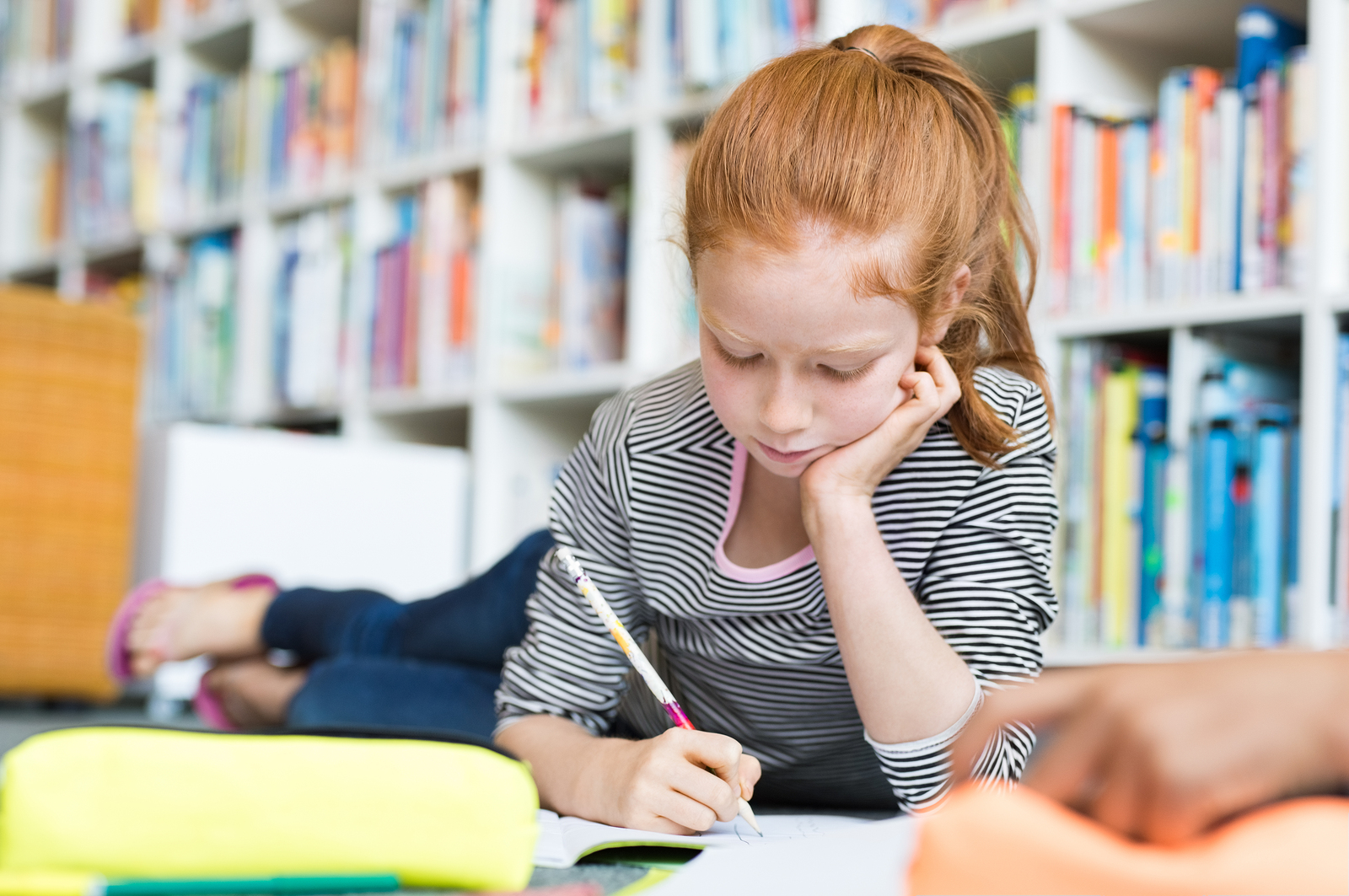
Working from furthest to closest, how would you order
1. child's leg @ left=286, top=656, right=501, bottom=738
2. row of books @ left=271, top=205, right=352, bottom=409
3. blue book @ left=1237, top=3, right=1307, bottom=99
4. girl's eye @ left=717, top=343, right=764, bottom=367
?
1. row of books @ left=271, top=205, right=352, bottom=409
2. blue book @ left=1237, top=3, right=1307, bottom=99
3. child's leg @ left=286, top=656, right=501, bottom=738
4. girl's eye @ left=717, top=343, right=764, bottom=367

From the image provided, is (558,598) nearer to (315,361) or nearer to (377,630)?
(377,630)

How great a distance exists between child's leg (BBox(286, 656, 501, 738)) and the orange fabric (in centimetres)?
84

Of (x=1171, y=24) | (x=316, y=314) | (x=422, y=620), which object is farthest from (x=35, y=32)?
(x=1171, y=24)

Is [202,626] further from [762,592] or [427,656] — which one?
[762,592]

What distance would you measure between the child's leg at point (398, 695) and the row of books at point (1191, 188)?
0.75 metres

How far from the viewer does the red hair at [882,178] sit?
0.70 m

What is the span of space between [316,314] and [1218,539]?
5.16 feet

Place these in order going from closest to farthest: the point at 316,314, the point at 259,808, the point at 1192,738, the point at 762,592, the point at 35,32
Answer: the point at 1192,738 < the point at 259,808 < the point at 762,592 < the point at 316,314 < the point at 35,32

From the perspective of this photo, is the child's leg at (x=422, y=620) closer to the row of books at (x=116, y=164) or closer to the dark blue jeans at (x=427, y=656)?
the dark blue jeans at (x=427, y=656)

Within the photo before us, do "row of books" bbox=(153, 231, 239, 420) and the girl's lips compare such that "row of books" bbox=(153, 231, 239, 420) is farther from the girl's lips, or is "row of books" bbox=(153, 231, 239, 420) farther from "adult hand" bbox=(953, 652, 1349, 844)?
"adult hand" bbox=(953, 652, 1349, 844)

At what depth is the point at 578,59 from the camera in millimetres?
1916

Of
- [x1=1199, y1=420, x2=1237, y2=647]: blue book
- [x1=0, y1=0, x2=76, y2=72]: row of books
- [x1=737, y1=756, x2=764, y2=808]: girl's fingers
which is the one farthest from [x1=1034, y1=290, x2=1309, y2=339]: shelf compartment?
[x1=0, y1=0, x2=76, y2=72]: row of books

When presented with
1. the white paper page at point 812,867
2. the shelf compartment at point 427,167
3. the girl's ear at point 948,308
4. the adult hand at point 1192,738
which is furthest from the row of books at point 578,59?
the adult hand at point 1192,738

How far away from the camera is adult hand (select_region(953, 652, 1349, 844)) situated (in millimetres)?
343
